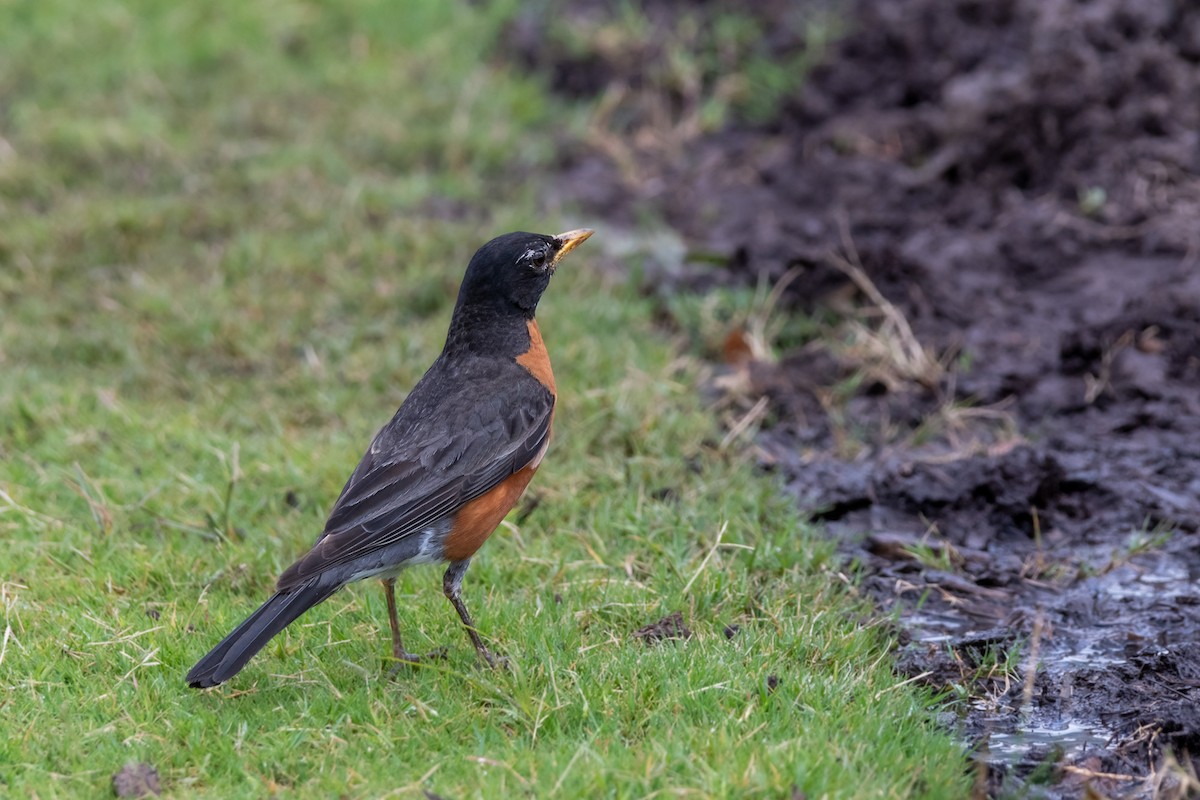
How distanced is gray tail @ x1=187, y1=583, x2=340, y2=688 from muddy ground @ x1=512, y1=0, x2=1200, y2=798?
222 centimetres

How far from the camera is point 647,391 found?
24.1 feet

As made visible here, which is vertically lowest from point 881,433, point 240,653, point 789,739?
point 881,433

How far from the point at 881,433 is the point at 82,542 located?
3.90 meters

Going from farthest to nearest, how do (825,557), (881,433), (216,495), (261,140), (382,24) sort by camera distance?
(382,24)
(261,140)
(881,433)
(216,495)
(825,557)

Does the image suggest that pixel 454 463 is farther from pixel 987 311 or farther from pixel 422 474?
pixel 987 311

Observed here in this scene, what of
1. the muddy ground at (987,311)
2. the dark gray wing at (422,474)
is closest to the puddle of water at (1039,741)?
the muddy ground at (987,311)

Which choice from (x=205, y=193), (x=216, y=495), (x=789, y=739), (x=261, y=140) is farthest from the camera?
(x=261, y=140)

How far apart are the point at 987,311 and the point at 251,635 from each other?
5.00 m

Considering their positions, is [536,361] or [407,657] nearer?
[407,657]

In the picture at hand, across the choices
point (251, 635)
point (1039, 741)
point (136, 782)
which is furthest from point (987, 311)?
point (136, 782)

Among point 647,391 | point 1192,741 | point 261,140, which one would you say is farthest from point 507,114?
point 1192,741

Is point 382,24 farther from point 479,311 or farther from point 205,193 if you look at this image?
point 479,311

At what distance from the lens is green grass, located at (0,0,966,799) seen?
14.9 feet

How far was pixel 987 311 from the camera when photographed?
8.14 meters
